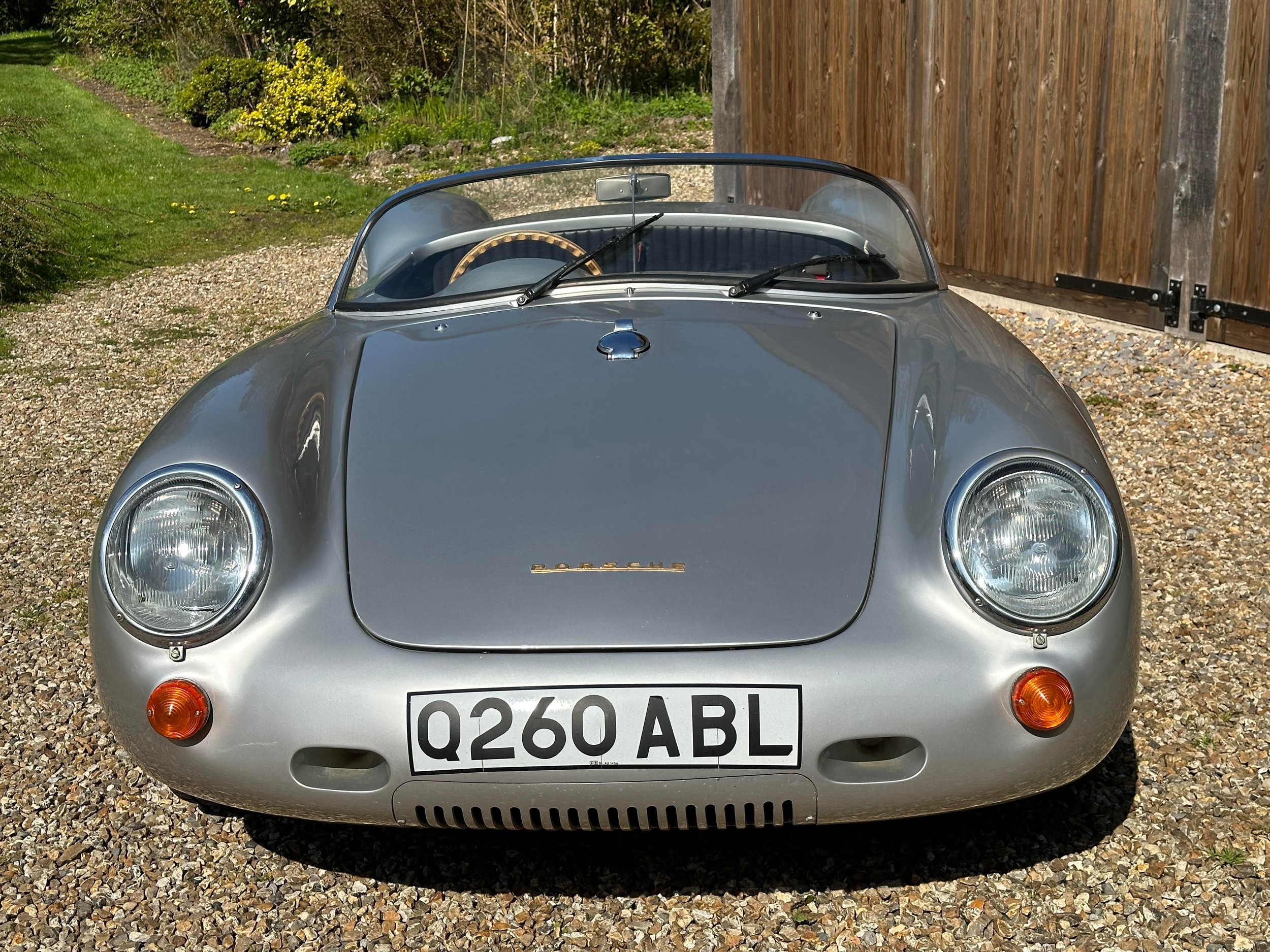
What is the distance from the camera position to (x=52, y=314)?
27.0 feet

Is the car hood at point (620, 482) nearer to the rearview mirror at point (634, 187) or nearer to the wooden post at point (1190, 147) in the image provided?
→ the rearview mirror at point (634, 187)

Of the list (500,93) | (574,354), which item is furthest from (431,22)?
(574,354)

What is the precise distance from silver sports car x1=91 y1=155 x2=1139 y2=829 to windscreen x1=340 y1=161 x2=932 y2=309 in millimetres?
472

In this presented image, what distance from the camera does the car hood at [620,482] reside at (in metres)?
2.09

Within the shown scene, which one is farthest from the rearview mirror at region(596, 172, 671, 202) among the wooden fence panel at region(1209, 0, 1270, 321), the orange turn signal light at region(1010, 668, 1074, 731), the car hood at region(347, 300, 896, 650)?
the wooden fence panel at region(1209, 0, 1270, 321)

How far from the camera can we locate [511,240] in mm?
3457

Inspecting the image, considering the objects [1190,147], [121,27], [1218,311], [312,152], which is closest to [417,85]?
[312,152]

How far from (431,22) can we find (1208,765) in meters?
15.5

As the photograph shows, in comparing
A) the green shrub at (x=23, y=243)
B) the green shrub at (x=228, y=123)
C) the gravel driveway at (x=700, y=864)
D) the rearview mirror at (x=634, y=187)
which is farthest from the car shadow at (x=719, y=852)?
the green shrub at (x=228, y=123)

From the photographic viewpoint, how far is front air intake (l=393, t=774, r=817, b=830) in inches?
78.9

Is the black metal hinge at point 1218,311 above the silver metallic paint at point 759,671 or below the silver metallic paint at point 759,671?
below

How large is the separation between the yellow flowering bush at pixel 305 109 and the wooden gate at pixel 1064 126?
25.6ft

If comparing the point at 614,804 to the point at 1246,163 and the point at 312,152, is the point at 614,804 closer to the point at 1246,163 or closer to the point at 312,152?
the point at 1246,163

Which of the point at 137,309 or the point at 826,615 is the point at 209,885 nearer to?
the point at 826,615
